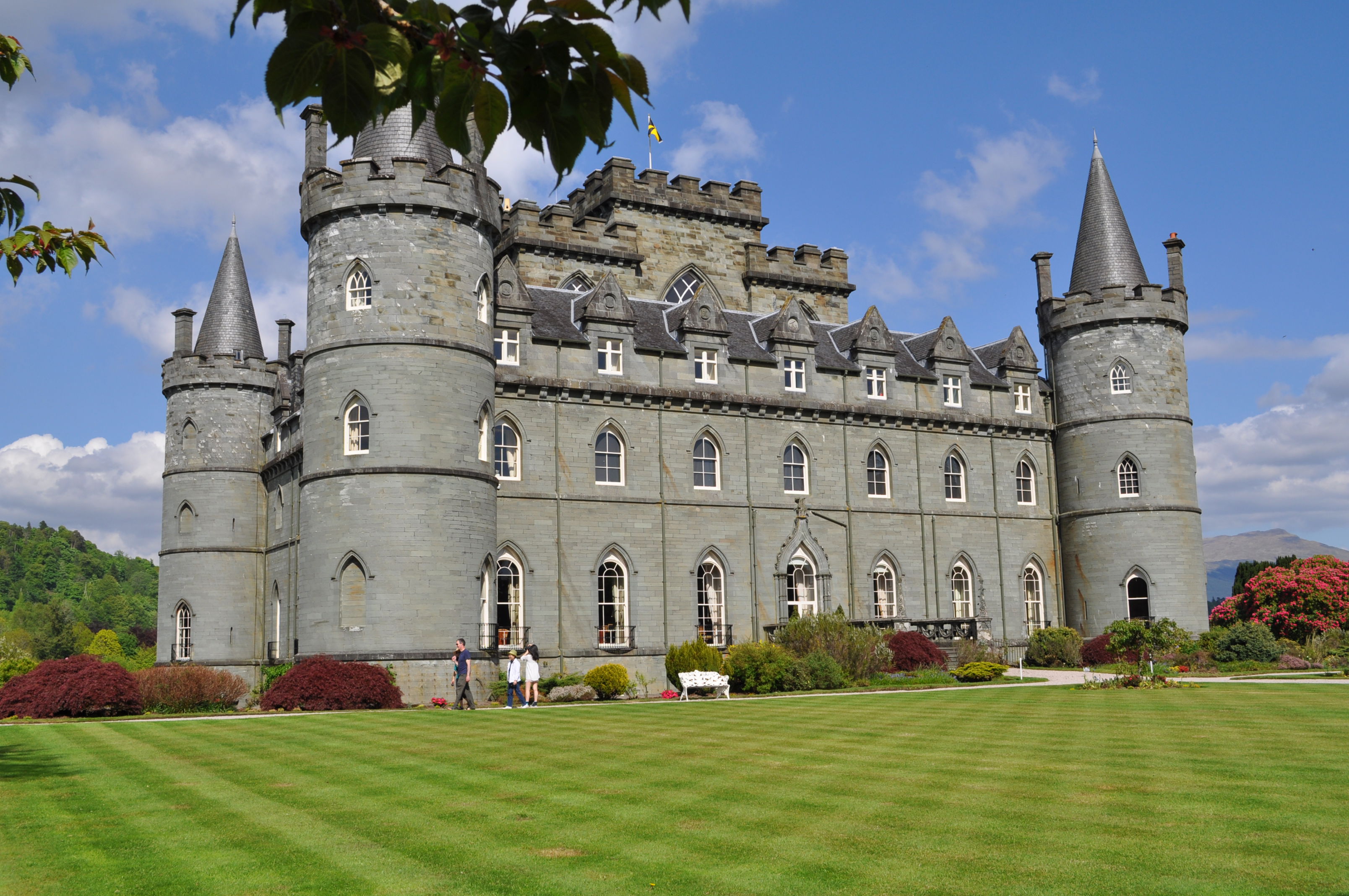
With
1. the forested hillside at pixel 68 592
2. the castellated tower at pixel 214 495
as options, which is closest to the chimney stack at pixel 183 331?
the castellated tower at pixel 214 495

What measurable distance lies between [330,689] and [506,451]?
365 inches

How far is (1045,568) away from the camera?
138 ft

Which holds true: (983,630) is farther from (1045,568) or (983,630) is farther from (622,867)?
(622,867)

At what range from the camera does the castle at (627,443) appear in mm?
30328

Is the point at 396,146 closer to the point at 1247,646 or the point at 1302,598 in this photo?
the point at 1247,646

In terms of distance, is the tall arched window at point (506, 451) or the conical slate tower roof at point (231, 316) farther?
the conical slate tower roof at point (231, 316)

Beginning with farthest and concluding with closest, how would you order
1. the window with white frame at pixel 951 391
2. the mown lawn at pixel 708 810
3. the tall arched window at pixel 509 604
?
the window with white frame at pixel 951 391 → the tall arched window at pixel 509 604 → the mown lawn at pixel 708 810

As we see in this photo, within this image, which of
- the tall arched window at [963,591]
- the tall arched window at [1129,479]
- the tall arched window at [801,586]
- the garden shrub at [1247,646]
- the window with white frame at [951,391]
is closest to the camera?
the garden shrub at [1247,646]

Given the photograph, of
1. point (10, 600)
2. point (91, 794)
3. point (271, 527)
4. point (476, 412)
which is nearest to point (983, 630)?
point (476, 412)

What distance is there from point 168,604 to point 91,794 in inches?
1187

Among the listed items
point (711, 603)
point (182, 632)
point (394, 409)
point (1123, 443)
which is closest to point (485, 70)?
point (394, 409)

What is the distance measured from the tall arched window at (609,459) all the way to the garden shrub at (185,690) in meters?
11.8

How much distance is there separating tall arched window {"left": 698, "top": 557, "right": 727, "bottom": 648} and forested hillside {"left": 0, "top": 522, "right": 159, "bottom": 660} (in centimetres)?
7790

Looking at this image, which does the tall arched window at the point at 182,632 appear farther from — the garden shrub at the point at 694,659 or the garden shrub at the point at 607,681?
the garden shrub at the point at 694,659
